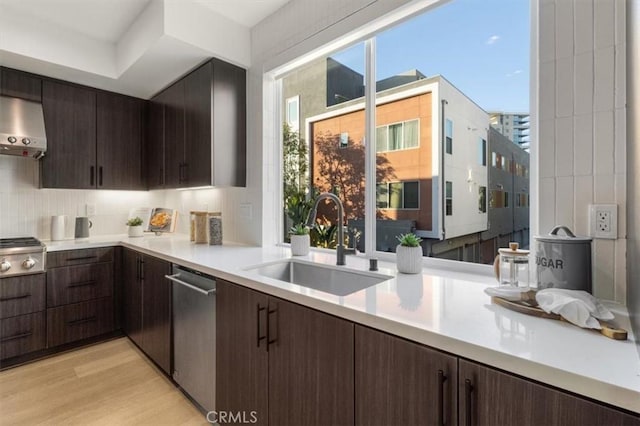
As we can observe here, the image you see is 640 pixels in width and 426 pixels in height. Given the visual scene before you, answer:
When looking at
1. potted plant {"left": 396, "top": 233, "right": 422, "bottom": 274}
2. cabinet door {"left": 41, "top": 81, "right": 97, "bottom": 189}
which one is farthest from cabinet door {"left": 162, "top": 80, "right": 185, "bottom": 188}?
potted plant {"left": 396, "top": 233, "right": 422, "bottom": 274}

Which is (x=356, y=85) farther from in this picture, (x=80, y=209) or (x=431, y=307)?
(x=80, y=209)

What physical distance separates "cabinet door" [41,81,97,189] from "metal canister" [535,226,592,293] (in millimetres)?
3499

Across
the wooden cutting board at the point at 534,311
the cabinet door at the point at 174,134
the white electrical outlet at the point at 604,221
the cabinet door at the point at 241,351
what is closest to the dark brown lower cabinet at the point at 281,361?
the cabinet door at the point at 241,351

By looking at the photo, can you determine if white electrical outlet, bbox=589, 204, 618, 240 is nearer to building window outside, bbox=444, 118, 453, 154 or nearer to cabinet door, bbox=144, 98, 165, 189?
building window outside, bbox=444, 118, 453, 154

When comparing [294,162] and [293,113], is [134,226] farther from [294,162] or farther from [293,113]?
[293,113]

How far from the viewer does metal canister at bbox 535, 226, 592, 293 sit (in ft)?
3.16

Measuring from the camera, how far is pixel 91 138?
2.86m

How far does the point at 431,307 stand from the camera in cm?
98

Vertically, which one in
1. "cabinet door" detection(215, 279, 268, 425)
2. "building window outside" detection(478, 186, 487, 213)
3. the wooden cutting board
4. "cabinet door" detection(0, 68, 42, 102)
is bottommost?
"cabinet door" detection(215, 279, 268, 425)

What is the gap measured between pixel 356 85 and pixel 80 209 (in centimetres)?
300

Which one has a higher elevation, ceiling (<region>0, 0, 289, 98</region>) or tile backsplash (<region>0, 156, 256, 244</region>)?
ceiling (<region>0, 0, 289, 98</region>)

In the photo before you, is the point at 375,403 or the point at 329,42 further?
the point at 329,42

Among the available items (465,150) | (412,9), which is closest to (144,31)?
(412,9)
